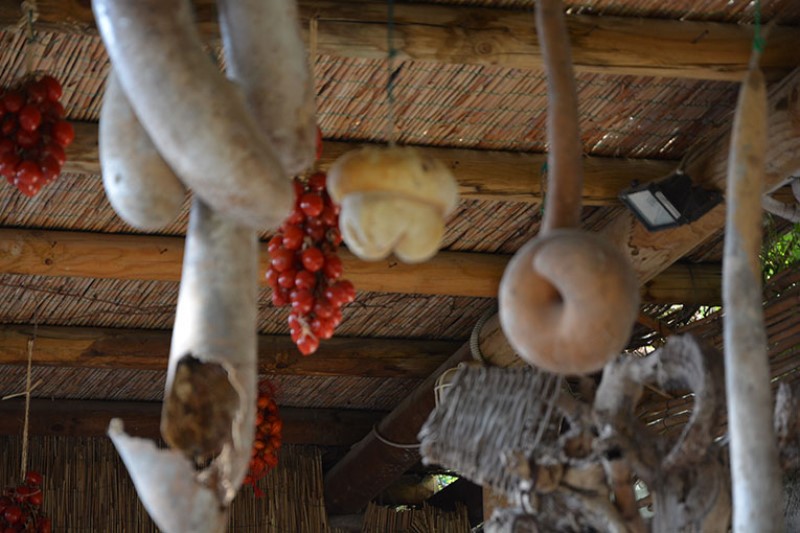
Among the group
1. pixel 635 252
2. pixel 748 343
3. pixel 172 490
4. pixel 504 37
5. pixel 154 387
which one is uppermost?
pixel 154 387

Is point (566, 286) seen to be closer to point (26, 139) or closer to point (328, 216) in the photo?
point (328, 216)

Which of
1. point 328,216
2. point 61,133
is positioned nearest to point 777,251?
point 328,216

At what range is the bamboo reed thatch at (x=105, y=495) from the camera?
5.01 m

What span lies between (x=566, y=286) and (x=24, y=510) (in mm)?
2989

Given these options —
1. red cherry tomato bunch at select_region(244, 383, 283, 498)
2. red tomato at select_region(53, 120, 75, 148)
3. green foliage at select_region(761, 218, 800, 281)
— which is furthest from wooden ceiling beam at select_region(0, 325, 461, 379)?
red tomato at select_region(53, 120, 75, 148)

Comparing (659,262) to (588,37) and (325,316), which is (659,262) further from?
(325,316)

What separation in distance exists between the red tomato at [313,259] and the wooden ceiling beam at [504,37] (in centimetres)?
43

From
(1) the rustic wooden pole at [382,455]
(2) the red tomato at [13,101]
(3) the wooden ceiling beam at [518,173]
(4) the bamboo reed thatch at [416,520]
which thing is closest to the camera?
(2) the red tomato at [13,101]

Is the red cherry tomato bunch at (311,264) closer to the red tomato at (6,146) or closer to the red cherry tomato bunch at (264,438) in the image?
the red tomato at (6,146)

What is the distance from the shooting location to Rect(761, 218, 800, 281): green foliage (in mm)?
3639

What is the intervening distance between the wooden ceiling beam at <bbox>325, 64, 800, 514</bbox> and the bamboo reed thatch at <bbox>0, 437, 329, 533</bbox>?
0.49ft

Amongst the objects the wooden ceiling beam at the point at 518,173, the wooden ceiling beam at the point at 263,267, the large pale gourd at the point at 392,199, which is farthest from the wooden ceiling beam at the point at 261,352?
the large pale gourd at the point at 392,199

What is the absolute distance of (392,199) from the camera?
1327mm

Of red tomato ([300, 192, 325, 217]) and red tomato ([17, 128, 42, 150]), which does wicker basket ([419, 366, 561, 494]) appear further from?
red tomato ([17, 128, 42, 150])
